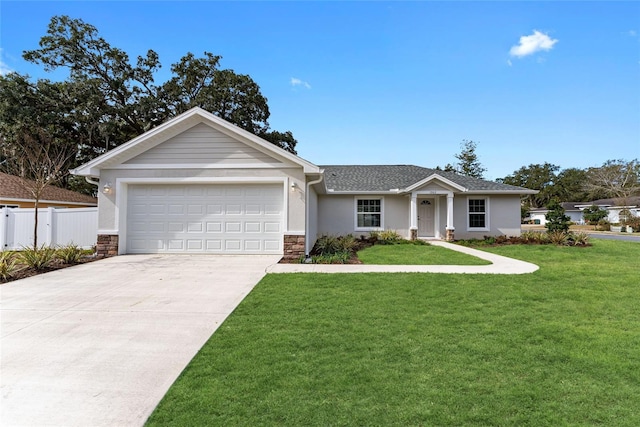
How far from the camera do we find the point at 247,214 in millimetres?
10852

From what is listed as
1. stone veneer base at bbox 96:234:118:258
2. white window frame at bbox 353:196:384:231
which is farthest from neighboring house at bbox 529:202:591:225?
stone veneer base at bbox 96:234:118:258

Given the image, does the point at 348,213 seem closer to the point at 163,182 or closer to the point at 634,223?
the point at 163,182

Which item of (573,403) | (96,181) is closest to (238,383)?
(573,403)

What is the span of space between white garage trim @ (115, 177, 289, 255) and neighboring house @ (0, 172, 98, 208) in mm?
4530

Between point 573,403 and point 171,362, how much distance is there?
378 cm

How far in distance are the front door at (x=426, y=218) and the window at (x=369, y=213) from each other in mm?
2225

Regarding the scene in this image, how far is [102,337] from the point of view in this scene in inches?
166

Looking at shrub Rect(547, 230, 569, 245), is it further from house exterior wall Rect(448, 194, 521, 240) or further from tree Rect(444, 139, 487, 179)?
tree Rect(444, 139, 487, 179)

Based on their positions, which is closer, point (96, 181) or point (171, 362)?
point (171, 362)

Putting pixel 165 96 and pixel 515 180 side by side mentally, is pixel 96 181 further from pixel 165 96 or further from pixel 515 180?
pixel 515 180

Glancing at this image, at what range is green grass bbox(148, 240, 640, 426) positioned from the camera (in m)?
2.58

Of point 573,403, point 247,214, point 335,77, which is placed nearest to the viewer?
point 573,403

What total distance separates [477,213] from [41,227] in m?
19.2

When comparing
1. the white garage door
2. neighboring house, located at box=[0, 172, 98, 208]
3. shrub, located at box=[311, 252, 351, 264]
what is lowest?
shrub, located at box=[311, 252, 351, 264]
